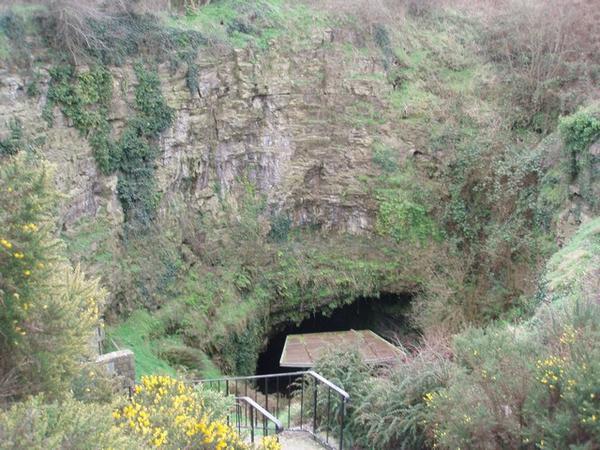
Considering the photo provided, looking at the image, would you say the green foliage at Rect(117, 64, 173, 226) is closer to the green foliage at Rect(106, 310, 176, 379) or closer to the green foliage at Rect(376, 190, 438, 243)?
the green foliage at Rect(106, 310, 176, 379)

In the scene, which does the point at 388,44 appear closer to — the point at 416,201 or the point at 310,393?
the point at 416,201

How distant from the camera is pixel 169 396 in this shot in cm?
700

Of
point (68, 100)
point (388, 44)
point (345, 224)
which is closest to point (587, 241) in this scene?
point (345, 224)

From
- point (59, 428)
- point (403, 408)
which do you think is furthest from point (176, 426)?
point (403, 408)

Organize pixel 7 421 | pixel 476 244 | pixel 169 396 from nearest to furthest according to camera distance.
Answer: pixel 7 421 < pixel 169 396 < pixel 476 244

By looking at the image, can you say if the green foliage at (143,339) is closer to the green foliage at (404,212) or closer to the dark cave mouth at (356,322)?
the dark cave mouth at (356,322)

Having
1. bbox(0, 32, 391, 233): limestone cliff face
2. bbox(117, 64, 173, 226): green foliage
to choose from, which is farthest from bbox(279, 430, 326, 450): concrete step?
bbox(117, 64, 173, 226): green foliage

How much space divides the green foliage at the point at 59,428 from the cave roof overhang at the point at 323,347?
762 centimetres

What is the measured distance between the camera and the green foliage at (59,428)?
427 cm

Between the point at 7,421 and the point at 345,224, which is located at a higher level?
the point at 7,421

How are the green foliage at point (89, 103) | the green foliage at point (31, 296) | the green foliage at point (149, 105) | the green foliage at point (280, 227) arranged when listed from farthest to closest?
the green foliage at point (280, 227), the green foliage at point (149, 105), the green foliage at point (89, 103), the green foliage at point (31, 296)

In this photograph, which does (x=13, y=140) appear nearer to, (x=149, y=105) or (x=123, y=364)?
(x=149, y=105)

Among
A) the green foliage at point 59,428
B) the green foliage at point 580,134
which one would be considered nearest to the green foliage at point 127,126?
the green foliage at point 59,428

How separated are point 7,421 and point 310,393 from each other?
5243 mm
